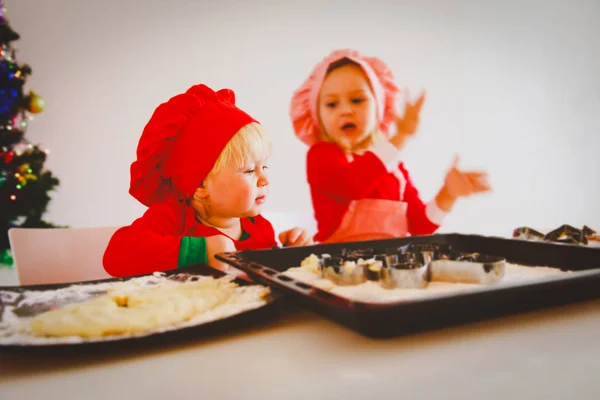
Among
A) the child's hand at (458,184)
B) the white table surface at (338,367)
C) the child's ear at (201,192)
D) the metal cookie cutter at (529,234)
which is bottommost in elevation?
the white table surface at (338,367)

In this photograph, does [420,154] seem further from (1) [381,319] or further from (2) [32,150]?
(1) [381,319]

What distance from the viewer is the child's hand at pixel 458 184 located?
1.52 meters

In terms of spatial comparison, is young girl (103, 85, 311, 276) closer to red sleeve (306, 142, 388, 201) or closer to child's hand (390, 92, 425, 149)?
red sleeve (306, 142, 388, 201)

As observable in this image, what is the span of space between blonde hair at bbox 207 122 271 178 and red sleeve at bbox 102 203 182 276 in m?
0.19

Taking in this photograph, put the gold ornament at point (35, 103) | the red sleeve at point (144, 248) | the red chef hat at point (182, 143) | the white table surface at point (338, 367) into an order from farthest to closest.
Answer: the gold ornament at point (35, 103) → the red chef hat at point (182, 143) → the red sleeve at point (144, 248) → the white table surface at point (338, 367)

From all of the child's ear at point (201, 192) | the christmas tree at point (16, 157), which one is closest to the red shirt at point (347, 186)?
the child's ear at point (201, 192)

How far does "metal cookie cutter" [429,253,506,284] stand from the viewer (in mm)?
602

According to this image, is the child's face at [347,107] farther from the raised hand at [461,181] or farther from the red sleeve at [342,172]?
the raised hand at [461,181]

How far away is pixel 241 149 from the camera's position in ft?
3.56

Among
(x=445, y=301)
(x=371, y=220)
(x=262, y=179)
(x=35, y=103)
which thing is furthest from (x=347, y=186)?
(x=35, y=103)

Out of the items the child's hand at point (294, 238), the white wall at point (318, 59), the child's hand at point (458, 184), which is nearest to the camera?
the child's hand at point (294, 238)

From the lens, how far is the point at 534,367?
0.37 metres

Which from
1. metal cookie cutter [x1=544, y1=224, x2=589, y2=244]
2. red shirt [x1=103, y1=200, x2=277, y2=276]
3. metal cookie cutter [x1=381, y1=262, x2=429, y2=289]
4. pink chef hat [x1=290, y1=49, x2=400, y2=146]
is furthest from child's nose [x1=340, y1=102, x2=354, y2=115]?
metal cookie cutter [x1=381, y1=262, x2=429, y2=289]

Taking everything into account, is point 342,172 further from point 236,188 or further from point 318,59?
point 318,59
